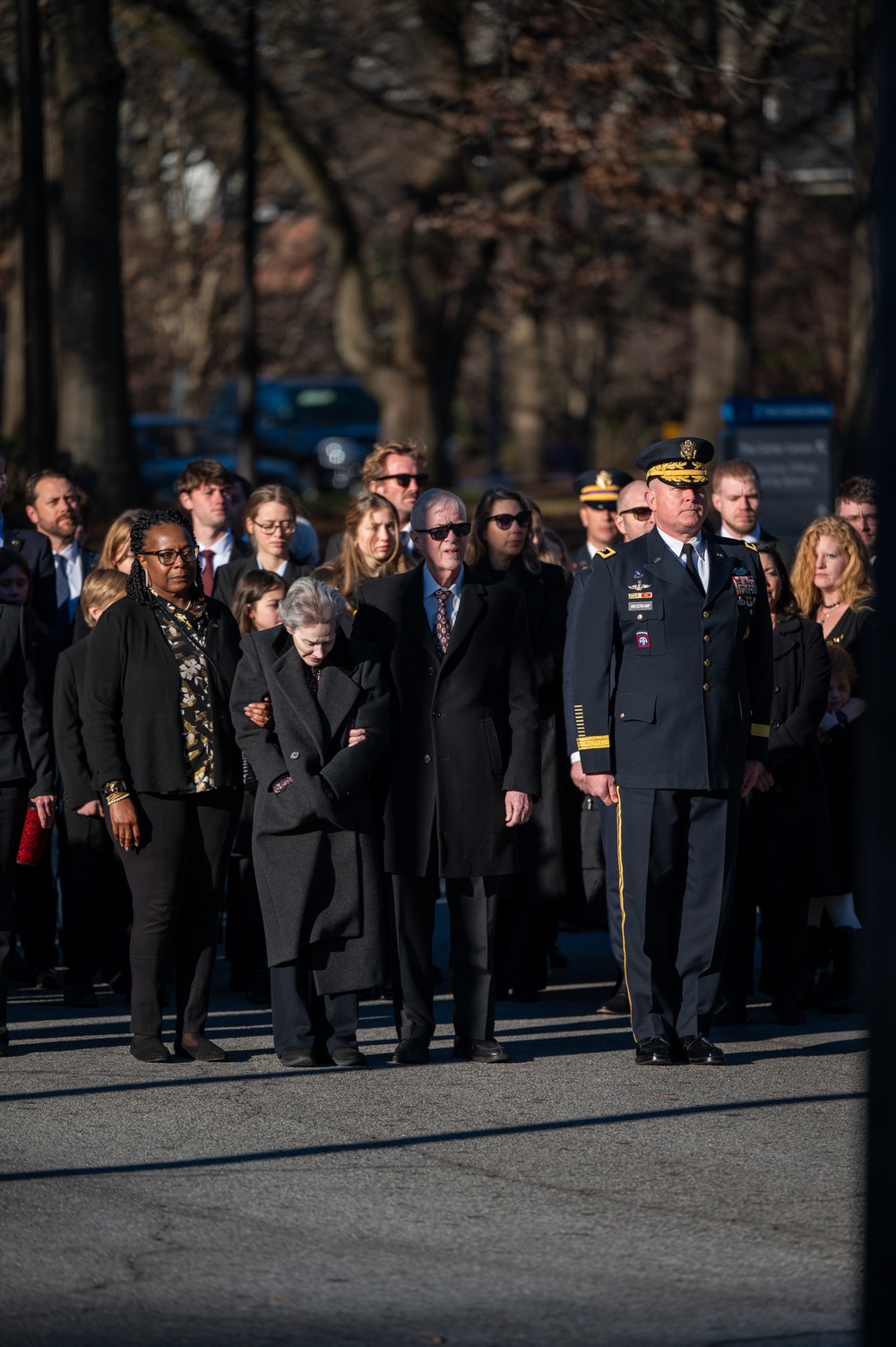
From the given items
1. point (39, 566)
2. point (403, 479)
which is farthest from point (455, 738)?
point (39, 566)

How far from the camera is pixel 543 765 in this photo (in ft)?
29.2

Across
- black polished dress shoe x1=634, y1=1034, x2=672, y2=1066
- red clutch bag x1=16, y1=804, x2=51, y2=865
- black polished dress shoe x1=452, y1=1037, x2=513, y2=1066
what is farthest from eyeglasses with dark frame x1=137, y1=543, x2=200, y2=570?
black polished dress shoe x1=634, y1=1034, x2=672, y2=1066

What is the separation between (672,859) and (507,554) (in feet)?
6.27

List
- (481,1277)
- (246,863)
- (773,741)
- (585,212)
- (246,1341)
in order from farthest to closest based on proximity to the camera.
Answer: (585,212) → (246,863) → (773,741) → (481,1277) → (246,1341)

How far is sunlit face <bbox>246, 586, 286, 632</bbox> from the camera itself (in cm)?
809

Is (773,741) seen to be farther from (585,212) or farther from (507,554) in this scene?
(585,212)

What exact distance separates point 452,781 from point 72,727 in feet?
5.99

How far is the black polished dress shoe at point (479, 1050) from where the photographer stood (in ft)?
24.6

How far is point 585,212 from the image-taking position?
128 feet

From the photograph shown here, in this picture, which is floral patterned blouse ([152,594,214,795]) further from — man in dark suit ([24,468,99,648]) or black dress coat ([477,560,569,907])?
man in dark suit ([24,468,99,648])

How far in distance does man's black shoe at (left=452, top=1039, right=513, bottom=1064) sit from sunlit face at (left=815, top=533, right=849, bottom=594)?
8.58ft

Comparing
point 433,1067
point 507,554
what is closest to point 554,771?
point 507,554

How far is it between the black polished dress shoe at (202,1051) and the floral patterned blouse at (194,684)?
96cm

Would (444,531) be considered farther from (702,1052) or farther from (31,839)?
(702,1052)
